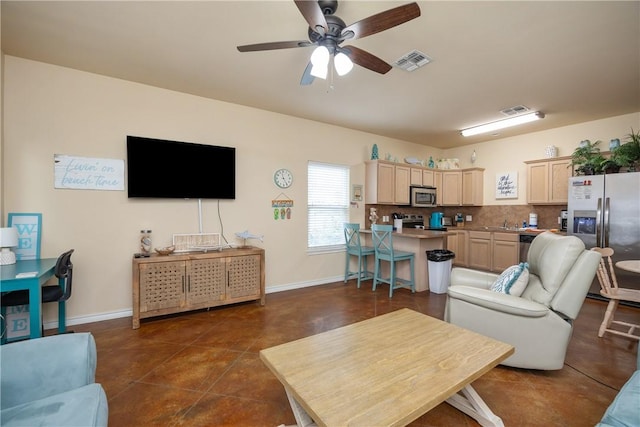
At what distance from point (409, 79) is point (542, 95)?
72.4 inches

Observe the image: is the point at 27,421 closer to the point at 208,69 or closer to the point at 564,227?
the point at 208,69

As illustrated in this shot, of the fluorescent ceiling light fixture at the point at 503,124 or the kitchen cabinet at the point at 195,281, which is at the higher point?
the fluorescent ceiling light fixture at the point at 503,124

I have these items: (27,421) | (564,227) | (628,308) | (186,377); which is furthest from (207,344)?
(564,227)

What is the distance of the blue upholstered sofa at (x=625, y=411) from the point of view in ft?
3.22

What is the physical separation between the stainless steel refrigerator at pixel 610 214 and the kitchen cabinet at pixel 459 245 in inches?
69.3

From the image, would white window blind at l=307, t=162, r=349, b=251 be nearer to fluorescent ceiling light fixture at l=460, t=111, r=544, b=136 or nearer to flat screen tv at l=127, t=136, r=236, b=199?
flat screen tv at l=127, t=136, r=236, b=199

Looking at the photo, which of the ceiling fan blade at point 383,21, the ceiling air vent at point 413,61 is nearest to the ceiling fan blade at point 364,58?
the ceiling fan blade at point 383,21

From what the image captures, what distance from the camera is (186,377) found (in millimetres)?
2068

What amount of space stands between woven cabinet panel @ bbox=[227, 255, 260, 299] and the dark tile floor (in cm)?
24

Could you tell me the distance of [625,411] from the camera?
3.35ft

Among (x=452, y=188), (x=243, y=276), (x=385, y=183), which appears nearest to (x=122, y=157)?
(x=243, y=276)

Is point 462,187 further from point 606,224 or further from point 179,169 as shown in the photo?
point 179,169

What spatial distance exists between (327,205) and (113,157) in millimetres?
3006

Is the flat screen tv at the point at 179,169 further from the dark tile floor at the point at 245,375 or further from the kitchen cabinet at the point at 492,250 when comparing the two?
the kitchen cabinet at the point at 492,250
